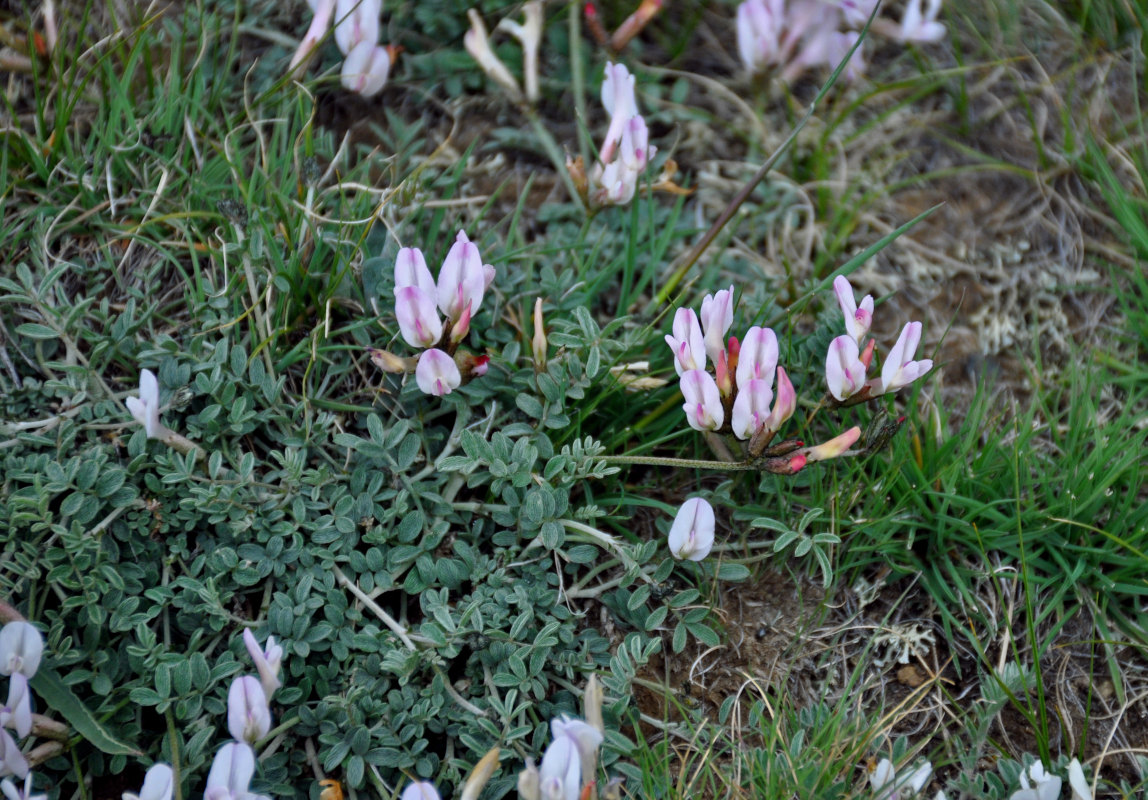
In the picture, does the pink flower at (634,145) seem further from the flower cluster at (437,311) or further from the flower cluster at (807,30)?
the flower cluster at (807,30)

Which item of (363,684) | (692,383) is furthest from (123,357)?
(692,383)

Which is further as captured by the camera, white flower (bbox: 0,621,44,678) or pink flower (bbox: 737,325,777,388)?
pink flower (bbox: 737,325,777,388)

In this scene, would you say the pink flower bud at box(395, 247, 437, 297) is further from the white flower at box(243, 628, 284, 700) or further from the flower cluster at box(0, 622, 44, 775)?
the flower cluster at box(0, 622, 44, 775)

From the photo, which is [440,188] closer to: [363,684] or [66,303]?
[66,303]

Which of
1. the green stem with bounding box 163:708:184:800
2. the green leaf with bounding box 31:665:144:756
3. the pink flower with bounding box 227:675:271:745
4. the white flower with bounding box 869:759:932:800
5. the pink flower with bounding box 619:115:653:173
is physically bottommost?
the white flower with bounding box 869:759:932:800

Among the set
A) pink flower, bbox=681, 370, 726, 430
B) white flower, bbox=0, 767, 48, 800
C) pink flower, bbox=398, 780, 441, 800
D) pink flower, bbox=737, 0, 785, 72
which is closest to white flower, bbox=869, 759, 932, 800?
pink flower, bbox=681, 370, 726, 430

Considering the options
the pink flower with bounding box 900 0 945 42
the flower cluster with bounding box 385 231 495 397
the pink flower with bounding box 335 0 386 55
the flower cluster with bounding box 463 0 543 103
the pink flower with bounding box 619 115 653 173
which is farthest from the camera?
the pink flower with bounding box 900 0 945 42

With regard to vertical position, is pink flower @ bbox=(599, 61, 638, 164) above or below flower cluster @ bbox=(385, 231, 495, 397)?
above

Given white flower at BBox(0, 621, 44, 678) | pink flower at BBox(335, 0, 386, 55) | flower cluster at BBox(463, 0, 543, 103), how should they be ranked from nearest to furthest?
white flower at BBox(0, 621, 44, 678) < pink flower at BBox(335, 0, 386, 55) < flower cluster at BBox(463, 0, 543, 103)
